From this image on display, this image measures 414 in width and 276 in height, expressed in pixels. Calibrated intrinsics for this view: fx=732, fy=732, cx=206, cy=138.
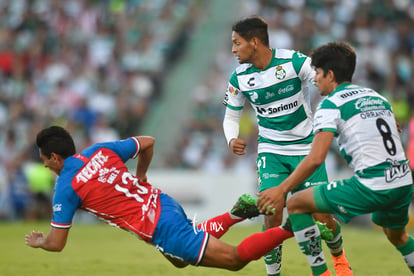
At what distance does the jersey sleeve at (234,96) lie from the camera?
7.90 metres

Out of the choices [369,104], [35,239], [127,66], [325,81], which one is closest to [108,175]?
[35,239]

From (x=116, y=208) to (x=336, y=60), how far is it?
235cm

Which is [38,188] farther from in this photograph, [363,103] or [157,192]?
[363,103]

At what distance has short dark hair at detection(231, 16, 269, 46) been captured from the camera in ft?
25.0

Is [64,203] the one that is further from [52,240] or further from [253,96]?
[253,96]

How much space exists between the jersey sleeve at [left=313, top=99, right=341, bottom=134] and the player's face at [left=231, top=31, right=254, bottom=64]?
161 centimetres

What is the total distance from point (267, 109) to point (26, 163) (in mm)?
10574

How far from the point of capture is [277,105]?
25.1 ft

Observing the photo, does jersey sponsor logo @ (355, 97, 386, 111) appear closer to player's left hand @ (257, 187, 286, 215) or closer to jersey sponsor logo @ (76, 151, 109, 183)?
player's left hand @ (257, 187, 286, 215)

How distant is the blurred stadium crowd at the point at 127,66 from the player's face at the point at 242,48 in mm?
9946

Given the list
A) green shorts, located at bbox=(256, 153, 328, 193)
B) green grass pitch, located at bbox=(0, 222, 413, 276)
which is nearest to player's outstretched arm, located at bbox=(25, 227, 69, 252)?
green shorts, located at bbox=(256, 153, 328, 193)

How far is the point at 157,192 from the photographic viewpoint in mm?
6898

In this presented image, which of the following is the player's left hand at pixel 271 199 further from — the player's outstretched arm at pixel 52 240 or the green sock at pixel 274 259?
the player's outstretched arm at pixel 52 240

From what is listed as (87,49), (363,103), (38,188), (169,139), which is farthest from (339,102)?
(87,49)
